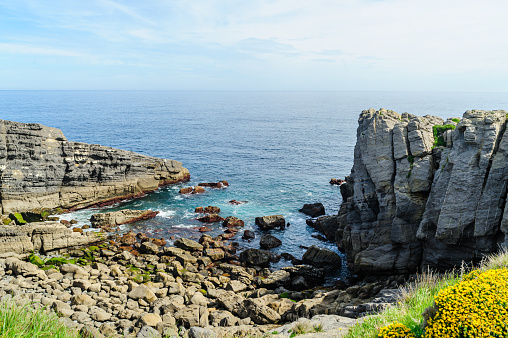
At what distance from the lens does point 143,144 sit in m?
108

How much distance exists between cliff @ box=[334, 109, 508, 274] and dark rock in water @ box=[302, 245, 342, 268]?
71.5 inches

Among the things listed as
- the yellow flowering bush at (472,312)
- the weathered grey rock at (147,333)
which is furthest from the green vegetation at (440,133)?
the weathered grey rock at (147,333)

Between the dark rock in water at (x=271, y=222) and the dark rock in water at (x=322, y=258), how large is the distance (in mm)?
10780

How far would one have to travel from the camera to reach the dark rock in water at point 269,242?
147 ft

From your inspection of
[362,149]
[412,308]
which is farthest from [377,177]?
[412,308]

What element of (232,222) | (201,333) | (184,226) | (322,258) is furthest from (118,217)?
(201,333)

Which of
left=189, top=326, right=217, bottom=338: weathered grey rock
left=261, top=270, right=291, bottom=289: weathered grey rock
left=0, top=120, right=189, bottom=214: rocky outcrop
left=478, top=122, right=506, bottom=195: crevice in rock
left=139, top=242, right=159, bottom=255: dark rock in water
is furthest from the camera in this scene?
left=0, top=120, right=189, bottom=214: rocky outcrop

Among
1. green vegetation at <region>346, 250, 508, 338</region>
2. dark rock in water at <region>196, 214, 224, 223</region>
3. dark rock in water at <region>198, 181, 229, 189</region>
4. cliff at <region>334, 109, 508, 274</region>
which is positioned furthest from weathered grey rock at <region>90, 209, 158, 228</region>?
green vegetation at <region>346, 250, 508, 338</region>

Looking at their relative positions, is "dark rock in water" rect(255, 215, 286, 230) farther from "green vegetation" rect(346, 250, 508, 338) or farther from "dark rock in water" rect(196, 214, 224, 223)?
"green vegetation" rect(346, 250, 508, 338)

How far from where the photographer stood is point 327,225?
48719mm

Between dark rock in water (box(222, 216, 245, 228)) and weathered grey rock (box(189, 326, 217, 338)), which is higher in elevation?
weathered grey rock (box(189, 326, 217, 338))

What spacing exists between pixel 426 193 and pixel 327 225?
1799 cm

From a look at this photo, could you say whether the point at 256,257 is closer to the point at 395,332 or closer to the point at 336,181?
the point at 395,332

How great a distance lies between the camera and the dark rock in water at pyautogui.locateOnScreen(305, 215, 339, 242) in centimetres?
4770
